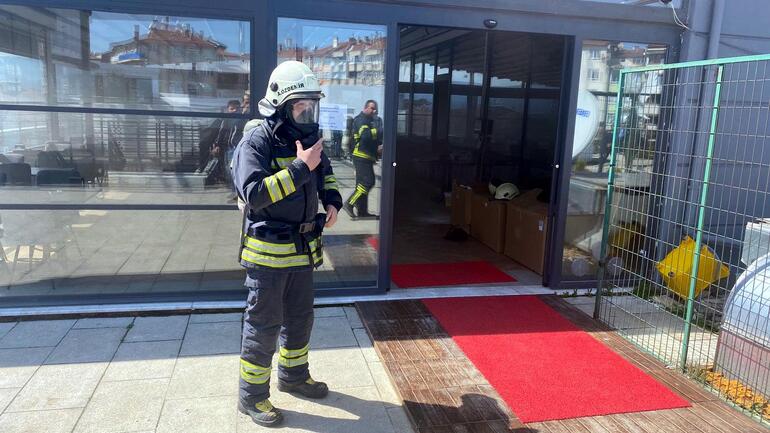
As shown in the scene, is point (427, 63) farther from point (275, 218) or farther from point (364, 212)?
point (275, 218)

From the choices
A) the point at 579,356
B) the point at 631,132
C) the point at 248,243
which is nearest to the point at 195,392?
the point at 248,243

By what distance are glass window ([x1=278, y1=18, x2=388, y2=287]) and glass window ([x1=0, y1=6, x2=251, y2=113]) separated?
507 mm

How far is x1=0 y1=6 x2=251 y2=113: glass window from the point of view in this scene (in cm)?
434

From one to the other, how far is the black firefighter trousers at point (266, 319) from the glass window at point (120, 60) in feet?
6.86

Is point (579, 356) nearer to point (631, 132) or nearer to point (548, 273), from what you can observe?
point (548, 273)

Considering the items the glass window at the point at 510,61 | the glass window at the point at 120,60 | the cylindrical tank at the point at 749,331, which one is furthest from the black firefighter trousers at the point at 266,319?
the glass window at the point at 510,61

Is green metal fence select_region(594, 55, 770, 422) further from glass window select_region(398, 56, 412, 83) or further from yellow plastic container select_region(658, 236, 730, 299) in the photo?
glass window select_region(398, 56, 412, 83)

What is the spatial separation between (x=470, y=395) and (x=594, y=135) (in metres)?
3.08

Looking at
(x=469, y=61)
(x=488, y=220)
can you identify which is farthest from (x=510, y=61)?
(x=488, y=220)

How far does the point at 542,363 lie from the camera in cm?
398

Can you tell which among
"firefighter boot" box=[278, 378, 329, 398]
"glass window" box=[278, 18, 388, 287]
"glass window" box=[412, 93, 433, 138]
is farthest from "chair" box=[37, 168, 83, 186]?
"glass window" box=[412, 93, 433, 138]

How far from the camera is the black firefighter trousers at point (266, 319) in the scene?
310 cm

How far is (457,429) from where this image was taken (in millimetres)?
3113

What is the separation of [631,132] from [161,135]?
421cm
